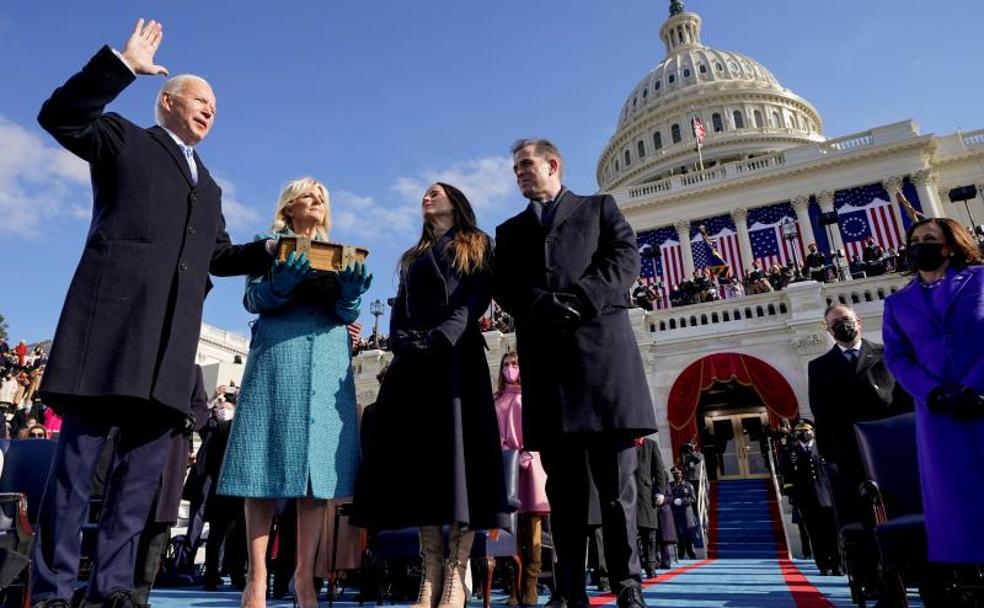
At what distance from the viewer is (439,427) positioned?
285 cm

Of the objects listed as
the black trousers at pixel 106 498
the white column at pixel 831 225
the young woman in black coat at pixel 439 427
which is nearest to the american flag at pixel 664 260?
the white column at pixel 831 225

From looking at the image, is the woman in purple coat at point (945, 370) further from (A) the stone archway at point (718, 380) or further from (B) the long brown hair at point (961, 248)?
(A) the stone archway at point (718, 380)

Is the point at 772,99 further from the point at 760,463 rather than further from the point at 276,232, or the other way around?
the point at 276,232

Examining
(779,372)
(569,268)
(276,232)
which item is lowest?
(569,268)

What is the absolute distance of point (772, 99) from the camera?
55.9m

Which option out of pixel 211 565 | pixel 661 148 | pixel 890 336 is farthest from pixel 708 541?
pixel 661 148

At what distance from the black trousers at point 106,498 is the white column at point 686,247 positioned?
100ft

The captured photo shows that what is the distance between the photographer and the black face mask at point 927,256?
3186mm

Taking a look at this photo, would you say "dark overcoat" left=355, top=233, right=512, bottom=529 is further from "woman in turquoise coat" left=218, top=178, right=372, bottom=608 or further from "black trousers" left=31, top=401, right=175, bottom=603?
"black trousers" left=31, top=401, right=175, bottom=603

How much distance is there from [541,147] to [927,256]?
2.17 metres

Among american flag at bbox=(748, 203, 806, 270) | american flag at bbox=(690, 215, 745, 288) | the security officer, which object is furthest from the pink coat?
american flag at bbox=(690, 215, 745, 288)

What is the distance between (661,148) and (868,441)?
185ft

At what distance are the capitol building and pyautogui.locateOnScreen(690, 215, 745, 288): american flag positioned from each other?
0.25 ft

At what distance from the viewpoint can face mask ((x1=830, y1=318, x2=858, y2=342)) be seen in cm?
477
